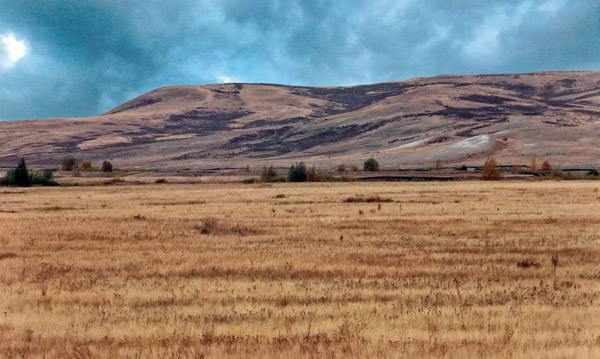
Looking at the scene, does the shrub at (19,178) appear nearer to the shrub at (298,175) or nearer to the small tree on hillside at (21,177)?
the small tree on hillside at (21,177)

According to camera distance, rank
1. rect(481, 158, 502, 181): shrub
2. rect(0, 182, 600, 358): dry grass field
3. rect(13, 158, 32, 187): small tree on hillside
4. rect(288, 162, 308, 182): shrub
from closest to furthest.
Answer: rect(0, 182, 600, 358): dry grass field → rect(13, 158, 32, 187): small tree on hillside → rect(288, 162, 308, 182): shrub → rect(481, 158, 502, 181): shrub

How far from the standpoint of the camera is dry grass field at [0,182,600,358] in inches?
313

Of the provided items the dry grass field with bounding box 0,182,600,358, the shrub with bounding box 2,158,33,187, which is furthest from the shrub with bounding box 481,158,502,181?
the shrub with bounding box 2,158,33,187

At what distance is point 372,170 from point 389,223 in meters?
74.9

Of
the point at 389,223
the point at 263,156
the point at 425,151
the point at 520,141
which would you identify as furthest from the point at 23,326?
the point at 263,156

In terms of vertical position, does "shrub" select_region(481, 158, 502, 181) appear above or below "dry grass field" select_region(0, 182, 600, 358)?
above

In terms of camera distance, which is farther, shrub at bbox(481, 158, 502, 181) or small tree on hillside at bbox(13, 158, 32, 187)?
shrub at bbox(481, 158, 502, 181)

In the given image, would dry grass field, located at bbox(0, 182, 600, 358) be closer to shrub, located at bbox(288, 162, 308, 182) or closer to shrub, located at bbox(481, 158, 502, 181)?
shrub, located at bbox(288, 162, 308, 182)

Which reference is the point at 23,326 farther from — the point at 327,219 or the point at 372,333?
the point at 327,219

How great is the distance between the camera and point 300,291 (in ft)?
36.3

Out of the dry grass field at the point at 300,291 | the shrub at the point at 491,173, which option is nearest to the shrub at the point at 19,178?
the dry grass field at the point at 300,291

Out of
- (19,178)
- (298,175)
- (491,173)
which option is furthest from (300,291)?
(491,173)

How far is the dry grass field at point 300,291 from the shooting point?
7953mm

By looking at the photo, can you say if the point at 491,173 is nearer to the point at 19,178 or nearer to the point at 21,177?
the point at 21,177
